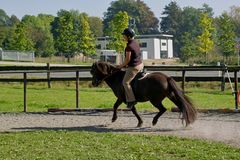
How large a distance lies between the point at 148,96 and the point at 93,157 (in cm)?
357

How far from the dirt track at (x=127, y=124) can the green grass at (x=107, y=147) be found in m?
0.90

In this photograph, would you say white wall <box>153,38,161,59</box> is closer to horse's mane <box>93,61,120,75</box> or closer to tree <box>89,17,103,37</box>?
tree <box>89,17,103,37</box>

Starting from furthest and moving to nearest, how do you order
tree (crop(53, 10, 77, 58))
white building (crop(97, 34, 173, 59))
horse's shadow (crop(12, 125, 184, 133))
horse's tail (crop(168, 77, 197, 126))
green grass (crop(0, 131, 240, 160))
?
1. white building (crop(97, 34, 173, 59))
2. tree (crop(53, 10, 77, 58))
3. horse's shadow (crop(12, 125, 184, 133))
4. horse's tail (crop(168, 77, 197, 126))
5. green grass (crop(0, 131, 240, 160))

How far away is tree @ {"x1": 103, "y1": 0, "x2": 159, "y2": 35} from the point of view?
139000 mm

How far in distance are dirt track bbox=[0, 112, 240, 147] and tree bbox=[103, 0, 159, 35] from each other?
124 m

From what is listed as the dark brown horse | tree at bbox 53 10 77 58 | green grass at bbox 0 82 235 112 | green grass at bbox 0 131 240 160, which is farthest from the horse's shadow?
tree at bbox 53 10 77 58

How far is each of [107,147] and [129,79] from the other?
3.01 metres

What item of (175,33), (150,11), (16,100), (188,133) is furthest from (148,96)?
(150,11)

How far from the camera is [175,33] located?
434ft

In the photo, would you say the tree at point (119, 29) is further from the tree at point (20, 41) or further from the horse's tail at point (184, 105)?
the horse's tail at point (184, 105)

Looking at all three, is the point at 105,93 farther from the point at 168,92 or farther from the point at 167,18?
the point at 167,18

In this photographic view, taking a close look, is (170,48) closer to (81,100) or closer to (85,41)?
(85,41)

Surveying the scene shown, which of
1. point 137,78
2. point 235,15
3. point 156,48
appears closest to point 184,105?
point 137,78

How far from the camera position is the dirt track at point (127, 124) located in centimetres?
993
